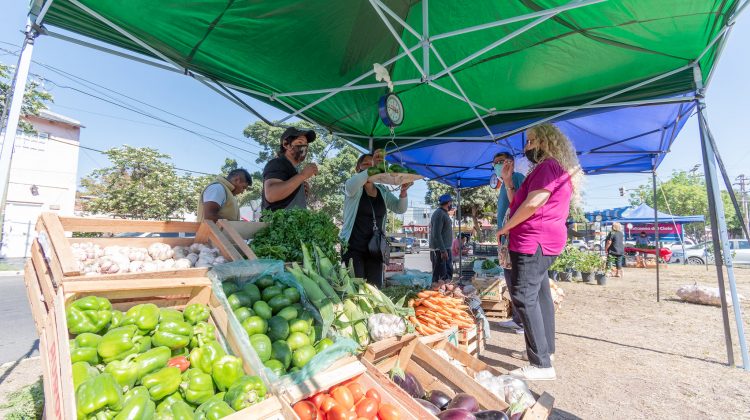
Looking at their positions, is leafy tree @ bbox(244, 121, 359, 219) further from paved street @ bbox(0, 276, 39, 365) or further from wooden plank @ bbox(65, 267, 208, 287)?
wooden plank @ bbox(65, 267, 208, 287)

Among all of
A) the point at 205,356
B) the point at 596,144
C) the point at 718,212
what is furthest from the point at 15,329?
the point at 596,144

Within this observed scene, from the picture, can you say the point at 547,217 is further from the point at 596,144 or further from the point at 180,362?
the point at 596,144

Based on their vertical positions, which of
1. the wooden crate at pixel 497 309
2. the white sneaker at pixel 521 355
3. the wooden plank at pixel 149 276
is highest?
the wooden plank at pixel 149 276

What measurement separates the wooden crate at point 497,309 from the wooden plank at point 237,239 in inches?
160

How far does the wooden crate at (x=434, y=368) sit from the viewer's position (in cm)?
190

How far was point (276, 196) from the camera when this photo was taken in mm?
2998

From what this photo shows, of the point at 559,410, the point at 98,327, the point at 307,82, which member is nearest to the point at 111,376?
the point at 98,327

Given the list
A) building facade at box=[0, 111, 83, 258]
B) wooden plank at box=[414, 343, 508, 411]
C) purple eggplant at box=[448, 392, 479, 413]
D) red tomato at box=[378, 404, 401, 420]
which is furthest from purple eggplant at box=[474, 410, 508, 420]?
building facade at box=[0, 111, 83, 258]

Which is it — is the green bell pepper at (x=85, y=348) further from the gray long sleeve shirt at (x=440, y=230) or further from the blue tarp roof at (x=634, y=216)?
A: the blue tarp roof at (x=634, y=216)

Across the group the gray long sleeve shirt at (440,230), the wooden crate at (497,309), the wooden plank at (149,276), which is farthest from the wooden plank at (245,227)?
the gray long sleeve shirt at (440,230)

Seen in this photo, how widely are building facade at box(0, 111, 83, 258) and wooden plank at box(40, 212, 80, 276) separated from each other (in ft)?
79.6

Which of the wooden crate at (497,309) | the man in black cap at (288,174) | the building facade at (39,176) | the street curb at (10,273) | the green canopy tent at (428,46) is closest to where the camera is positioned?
the green canopy tent at (428,46)

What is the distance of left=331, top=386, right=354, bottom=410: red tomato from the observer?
1591mm

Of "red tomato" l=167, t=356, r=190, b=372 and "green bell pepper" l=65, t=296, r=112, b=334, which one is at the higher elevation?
"green bell pepper" l=65, t=296, r=112, b=334
